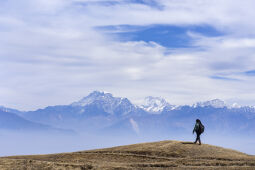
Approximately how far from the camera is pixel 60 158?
180 ft

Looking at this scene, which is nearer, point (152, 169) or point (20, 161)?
point (152, 169)

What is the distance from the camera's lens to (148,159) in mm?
53406

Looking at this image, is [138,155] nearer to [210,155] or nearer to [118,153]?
[118,153]

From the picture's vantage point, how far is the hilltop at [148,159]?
44.2m

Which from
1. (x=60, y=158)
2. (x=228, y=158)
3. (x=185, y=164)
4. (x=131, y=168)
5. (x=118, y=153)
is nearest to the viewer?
(x=131, y=168)

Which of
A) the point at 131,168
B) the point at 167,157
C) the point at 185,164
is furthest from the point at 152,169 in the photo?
the point at 167,157

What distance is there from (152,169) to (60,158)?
17.8 m

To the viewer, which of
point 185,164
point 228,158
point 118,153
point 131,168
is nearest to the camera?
point 131,168

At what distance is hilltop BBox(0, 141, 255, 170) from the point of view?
4419cm

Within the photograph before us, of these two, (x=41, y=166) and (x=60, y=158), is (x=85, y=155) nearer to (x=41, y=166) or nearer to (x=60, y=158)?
(x=60, y=158)

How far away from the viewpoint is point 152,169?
42812 mm

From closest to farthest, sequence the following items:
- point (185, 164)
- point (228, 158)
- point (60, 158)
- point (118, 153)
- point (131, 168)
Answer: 1. point (131, 168)
2. point (185, 164)
3. point (228, 158)
4. point (60, 158)
5. point (118, 153)

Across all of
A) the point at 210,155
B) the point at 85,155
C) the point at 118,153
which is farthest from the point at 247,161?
the point at 85,155

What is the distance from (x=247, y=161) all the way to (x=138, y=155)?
15.9 meters
